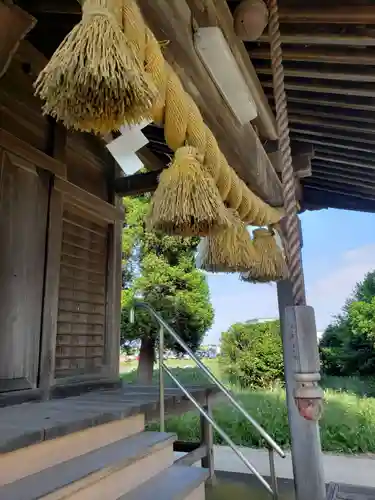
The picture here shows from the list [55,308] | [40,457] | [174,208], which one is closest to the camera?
[174,208]

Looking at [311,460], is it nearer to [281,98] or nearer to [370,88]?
[281,98]

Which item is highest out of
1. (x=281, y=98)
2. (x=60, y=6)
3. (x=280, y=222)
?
(x=60, y=6)

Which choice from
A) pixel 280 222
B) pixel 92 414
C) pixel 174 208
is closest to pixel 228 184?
pixel 174 208

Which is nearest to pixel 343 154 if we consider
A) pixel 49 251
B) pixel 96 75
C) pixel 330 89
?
pixel 330 89

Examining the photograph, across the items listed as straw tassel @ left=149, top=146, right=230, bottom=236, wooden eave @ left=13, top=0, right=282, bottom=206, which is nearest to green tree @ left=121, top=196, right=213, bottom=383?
wooden eave @ left=13, top=0, right=282, bottom=206

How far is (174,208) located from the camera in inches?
39.5

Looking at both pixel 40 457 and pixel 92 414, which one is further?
pixel 92 414

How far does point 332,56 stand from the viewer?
1.60 meters

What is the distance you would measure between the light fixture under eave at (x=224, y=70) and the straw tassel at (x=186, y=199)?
1.30 feet

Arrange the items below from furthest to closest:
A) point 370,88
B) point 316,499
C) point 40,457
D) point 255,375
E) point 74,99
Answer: point 255,375 < point 370,88 < point 40,457 < point 316,499 < point 74,99

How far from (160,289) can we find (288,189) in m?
5.40

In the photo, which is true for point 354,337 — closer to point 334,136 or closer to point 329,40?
point 334,136

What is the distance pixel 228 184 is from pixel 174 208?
1.39ft

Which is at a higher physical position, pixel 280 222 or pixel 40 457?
pixel 280 222
